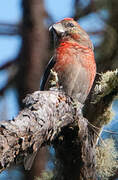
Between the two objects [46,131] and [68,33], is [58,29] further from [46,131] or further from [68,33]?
[46,131]

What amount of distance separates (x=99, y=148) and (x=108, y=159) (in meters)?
0.11

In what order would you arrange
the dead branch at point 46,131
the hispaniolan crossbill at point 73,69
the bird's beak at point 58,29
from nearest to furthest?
the dead branch at point 46,131 → the hispaniolan crossbill at point 73,69 → the bird's beak at point 58,29

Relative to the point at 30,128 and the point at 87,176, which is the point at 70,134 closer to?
the point at 87,176

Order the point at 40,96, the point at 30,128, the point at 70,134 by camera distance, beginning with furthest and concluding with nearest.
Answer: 1. the point at 70,134
2. the point at 40,96
3. the point at 30,128

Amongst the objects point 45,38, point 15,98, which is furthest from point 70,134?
point 45,38

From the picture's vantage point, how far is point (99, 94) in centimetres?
312

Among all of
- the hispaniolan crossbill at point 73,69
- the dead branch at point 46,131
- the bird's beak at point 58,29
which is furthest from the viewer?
the bird's beak at point 58,29

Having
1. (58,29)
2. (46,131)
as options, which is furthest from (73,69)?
(46,131)

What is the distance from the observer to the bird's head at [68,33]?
4.57 m

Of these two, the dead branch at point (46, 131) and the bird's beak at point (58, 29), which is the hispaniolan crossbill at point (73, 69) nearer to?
the bird's beak at point (58, 29)

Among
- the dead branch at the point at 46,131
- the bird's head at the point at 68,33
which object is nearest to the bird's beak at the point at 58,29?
the bird's head at the point at 68,33

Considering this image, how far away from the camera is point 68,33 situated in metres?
4.65

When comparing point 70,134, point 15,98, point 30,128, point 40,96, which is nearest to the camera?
point 30,128

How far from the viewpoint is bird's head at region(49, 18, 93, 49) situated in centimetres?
457
